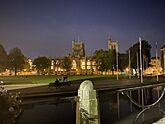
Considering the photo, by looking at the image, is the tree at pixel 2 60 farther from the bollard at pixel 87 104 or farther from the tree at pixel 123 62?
the bollard at pixel 87 104

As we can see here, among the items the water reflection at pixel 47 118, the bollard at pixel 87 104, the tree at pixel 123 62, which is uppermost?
the tree at pixel 123 62

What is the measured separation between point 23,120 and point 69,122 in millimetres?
2362

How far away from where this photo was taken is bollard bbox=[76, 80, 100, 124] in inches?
333

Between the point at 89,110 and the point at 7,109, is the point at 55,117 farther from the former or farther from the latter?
the point at 7,109

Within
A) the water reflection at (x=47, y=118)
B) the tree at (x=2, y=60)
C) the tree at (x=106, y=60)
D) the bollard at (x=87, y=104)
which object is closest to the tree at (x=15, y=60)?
the tree at (x=2, y=60)

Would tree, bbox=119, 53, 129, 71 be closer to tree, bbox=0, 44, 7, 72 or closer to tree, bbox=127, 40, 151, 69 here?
tree, bbox=127, 40, 151, 69

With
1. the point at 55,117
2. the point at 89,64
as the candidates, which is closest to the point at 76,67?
the point at 89,64

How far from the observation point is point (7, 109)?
6785 millimetres

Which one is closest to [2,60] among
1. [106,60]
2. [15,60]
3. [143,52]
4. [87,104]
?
[15,60]

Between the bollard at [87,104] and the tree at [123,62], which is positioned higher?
the tree at [123,62]

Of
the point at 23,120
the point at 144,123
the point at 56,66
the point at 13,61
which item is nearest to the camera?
the point at 144,123

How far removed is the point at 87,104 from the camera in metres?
8.47

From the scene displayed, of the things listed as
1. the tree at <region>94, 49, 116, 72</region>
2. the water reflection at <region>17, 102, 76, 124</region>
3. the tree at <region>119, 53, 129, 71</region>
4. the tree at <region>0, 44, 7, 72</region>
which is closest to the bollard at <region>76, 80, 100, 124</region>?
the water reflection at <region>17, 102, 76, 124</region>

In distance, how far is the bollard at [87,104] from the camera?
8453 mm
